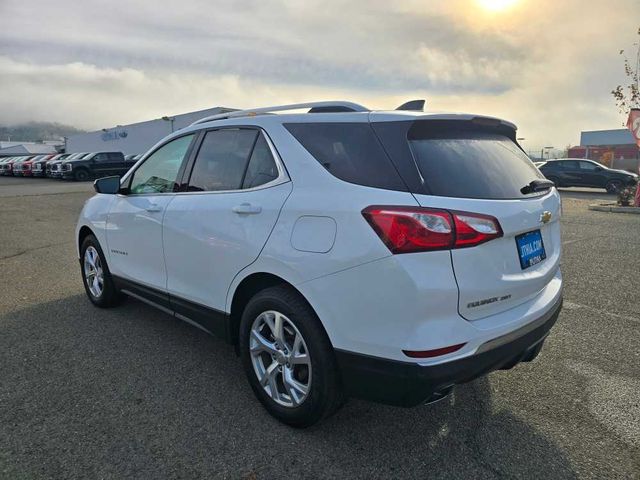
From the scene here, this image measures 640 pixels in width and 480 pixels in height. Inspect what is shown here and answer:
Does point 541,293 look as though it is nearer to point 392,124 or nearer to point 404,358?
point 404,358

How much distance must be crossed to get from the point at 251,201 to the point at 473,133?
4.51 feet

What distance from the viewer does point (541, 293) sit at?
8.61 ft

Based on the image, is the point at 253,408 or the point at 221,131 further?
the point at 221,131

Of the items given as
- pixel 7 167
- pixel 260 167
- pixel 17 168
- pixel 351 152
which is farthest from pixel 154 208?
pixel 7 167

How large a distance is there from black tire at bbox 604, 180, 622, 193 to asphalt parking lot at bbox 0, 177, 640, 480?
18.5m

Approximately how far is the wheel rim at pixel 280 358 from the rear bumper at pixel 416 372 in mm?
300

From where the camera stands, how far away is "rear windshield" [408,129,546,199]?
7.36 feet

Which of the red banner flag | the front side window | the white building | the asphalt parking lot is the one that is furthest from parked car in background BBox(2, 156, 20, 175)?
the red banner flag

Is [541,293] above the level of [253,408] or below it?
above

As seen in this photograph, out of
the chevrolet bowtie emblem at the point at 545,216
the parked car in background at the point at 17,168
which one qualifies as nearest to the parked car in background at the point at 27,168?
the parked car in background at the point at 17,168

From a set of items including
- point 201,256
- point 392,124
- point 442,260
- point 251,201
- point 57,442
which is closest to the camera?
point 442,260

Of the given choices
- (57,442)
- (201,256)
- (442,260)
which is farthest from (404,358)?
(57,442)

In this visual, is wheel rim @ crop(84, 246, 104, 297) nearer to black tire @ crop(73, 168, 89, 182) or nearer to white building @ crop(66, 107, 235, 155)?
black tire @ crop(73, 168, 89, 182)

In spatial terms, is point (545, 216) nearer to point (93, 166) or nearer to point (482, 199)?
point (482, 199)
